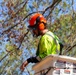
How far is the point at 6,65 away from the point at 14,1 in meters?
2.79

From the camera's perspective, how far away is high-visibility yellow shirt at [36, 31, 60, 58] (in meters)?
3.27

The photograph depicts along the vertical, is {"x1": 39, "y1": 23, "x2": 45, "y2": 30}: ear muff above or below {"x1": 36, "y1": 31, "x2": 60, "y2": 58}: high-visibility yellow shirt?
above

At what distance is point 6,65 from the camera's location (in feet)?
32.9

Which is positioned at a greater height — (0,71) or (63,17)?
(63,17)

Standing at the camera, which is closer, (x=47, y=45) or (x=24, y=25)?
(x=47, y=45)

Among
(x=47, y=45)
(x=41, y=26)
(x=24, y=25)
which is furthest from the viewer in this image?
(x=24, y=25)

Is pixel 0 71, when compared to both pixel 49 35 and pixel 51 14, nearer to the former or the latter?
pixel 51 14

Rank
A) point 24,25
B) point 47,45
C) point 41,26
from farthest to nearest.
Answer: point 24,25, point 41,26, point 47,45

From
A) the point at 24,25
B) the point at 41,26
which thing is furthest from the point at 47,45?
the point at 24,25

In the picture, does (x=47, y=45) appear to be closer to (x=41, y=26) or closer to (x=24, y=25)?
(x=41, y=26)

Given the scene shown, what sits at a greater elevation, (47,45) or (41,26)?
(41,26)

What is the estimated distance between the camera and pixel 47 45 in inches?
129

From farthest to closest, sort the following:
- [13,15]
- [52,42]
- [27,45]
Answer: [27,45], [13,15], [52,42]

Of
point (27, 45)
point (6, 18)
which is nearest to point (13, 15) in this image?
point (6, 18)
